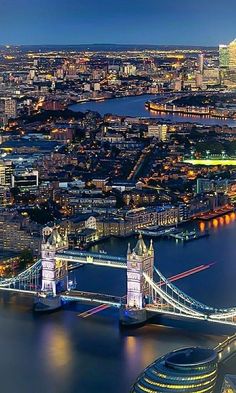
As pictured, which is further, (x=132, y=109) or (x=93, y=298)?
(x=132, y=109)

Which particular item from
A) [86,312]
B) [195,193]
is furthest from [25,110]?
[86,312]

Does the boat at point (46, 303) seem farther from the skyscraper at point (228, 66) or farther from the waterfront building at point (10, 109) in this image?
the skyscraper at point (228, 66)

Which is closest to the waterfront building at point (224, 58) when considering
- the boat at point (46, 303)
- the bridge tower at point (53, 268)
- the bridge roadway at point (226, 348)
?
the bridge tower at point (53, 268)

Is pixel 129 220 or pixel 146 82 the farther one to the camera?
pixel 146 82

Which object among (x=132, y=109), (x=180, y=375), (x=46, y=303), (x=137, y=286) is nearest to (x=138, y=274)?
(x=137, y=286)

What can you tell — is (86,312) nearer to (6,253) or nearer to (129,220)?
(6,253)

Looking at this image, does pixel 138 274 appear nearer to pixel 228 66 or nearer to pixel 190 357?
pixel 190 357

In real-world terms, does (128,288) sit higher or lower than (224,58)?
lower
